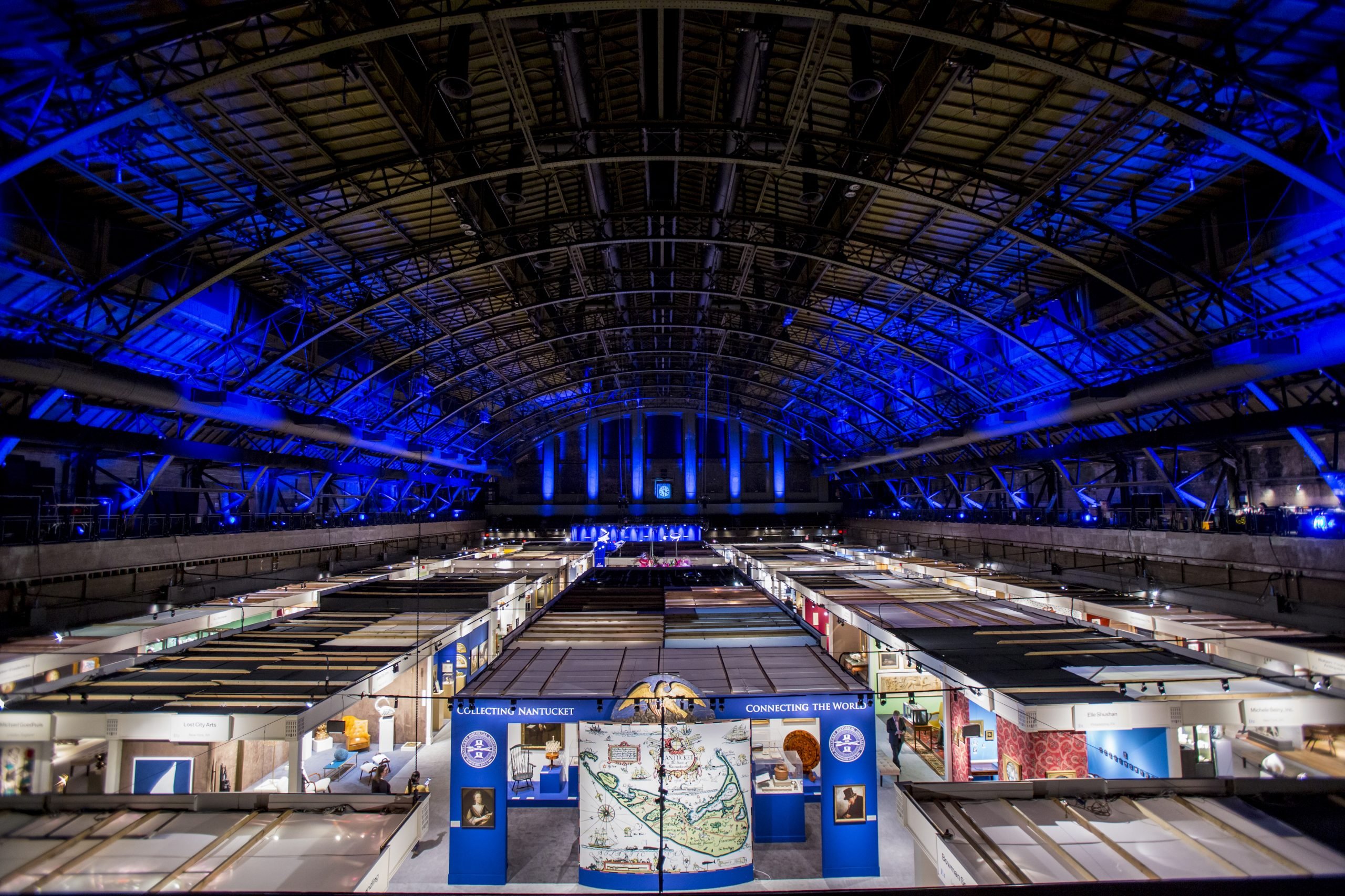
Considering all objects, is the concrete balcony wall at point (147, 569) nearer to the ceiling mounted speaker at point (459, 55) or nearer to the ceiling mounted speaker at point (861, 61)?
the ceiling mounted speaker at point (459, 55)

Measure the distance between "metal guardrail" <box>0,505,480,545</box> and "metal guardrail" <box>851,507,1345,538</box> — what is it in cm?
2839

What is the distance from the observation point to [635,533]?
46.2m

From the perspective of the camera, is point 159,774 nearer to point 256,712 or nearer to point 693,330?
point 256,712

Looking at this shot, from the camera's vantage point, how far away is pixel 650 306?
3177 cm

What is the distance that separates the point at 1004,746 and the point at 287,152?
19901 mm

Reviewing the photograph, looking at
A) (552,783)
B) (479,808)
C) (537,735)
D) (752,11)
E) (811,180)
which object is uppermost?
(811,180)

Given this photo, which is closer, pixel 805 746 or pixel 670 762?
pixel 670 762

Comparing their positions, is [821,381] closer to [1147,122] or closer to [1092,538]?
[1092,538]

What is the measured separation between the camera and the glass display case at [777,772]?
36.2 ft

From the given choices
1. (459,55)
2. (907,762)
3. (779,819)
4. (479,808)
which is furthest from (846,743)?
(459,55)

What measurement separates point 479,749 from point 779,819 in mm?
5241

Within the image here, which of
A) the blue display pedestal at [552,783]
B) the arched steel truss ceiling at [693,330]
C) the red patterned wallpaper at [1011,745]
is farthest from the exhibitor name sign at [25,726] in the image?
the arched steel truss ceiling at [693,330]

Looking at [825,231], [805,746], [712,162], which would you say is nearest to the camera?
[805,746]

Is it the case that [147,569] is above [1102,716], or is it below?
above
